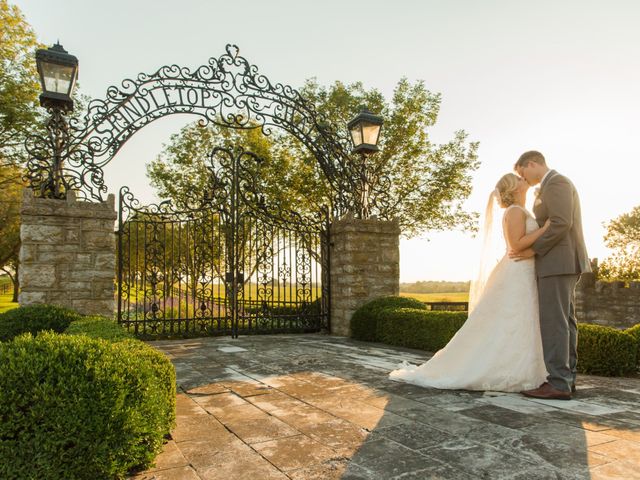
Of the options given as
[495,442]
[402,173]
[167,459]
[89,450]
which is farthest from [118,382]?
[402,173]

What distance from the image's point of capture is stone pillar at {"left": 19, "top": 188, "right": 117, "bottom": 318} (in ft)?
22.6

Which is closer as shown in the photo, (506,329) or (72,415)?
(72,415)

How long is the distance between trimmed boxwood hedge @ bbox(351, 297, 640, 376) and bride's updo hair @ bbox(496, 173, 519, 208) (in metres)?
2.09

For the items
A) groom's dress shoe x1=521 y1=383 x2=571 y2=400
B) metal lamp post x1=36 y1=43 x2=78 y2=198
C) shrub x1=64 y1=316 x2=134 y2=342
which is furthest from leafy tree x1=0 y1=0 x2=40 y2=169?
groom's dress shoe x1=521 y1=383 x2=571 y2=400

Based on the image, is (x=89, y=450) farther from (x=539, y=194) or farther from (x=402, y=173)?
Answer: (x=402, y=173)

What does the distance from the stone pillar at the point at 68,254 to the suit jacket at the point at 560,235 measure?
6.31 m

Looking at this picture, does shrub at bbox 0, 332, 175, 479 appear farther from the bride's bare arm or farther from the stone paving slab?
the bride's bare arm

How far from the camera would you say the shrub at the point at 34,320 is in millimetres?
5555

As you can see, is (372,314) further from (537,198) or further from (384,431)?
(384,431)

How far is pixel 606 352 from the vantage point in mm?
4992

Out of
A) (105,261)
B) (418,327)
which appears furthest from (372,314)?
(105,261)

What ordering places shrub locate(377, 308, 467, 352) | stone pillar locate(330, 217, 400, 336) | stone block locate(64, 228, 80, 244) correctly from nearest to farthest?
shrub locate(377, 308, 467, 352)
stone block locate(64, 228, 80, 244)
stone pillar locate(330, 217, 400, 336)

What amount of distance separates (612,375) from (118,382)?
16.9ft

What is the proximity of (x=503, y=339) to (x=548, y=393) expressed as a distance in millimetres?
552
